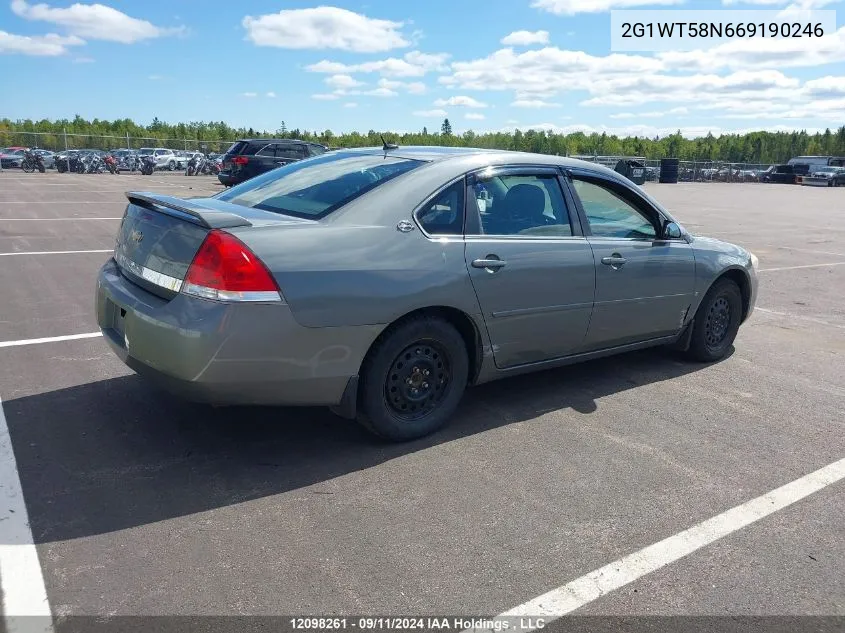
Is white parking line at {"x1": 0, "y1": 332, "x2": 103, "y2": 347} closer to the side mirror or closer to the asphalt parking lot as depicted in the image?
the asphalt parking lot

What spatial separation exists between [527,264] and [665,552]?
72.3 inches

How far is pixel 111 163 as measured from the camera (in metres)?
39.1

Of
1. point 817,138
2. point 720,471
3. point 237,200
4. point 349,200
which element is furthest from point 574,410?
point 817,138

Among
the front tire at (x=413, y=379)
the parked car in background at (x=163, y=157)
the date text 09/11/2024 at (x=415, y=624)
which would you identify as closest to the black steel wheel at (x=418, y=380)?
the front tire at (x=413, y=379)

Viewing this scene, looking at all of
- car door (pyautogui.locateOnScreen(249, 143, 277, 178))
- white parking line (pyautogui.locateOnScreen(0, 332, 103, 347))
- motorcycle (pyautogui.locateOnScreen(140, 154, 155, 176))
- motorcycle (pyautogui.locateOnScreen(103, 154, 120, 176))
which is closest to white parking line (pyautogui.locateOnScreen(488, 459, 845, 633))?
white parking line (pyautogui.locateOnScreen(0, 332, 103, 347))

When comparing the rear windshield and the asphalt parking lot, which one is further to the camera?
the rear windshield

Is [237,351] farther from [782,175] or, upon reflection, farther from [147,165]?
[782,175]

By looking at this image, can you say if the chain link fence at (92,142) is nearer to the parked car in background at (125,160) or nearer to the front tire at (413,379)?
the parked car in background at (125,160)

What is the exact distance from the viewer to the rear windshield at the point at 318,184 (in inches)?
157

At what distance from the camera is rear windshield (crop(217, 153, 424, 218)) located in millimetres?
3982

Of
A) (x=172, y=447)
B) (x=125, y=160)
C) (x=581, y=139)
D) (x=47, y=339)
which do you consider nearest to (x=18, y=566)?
(x=172, y=447)

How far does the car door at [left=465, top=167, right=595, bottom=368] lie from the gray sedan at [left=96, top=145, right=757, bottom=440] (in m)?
0.01

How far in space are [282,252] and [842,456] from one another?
3296 mm

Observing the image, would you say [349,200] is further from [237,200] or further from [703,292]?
[703,292]
